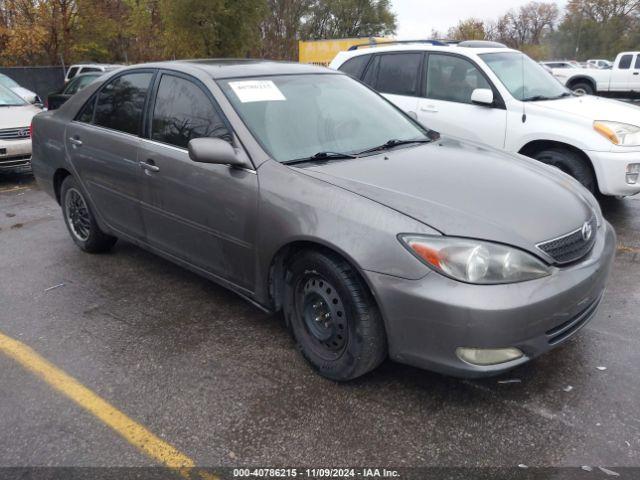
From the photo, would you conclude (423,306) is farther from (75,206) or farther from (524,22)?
(524,22)

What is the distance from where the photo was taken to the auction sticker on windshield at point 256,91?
11.1ft

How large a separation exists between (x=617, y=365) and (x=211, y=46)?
50.1ft

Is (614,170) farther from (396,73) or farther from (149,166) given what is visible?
(149,166)

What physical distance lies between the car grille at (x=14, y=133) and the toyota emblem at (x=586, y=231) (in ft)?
26.6

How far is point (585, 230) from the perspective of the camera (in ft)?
9.28

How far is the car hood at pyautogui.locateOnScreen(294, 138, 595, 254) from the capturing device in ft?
8.34

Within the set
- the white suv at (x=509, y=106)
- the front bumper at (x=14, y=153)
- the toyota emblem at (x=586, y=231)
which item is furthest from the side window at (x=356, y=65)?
the front bumper at (x=14, y=153)

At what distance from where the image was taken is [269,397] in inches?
111

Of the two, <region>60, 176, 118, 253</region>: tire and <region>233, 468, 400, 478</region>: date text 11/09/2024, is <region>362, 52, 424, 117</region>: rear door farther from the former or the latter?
<region>233, 468, 400, 478</region>: date text 11/09/2024

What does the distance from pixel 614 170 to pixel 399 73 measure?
108 inches

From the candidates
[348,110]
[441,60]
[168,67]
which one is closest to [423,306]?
[348,110]

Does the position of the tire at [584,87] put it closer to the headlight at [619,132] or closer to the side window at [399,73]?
the side window at [399,73]

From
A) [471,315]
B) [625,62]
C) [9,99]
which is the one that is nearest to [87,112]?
[471,315]

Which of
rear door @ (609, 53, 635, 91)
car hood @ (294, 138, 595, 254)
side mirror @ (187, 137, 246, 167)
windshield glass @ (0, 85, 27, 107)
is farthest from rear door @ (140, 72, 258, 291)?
rear door @ (609, 53, 635, 91)
